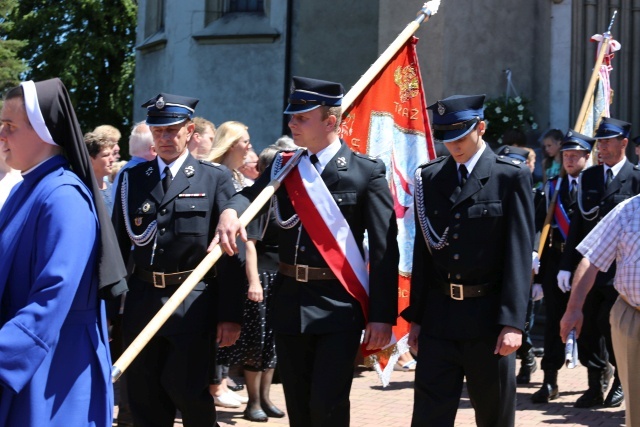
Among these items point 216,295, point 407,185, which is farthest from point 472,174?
point 216,295

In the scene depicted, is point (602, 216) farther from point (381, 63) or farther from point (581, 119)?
point (381, 63)

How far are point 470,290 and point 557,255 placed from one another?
14.8ft

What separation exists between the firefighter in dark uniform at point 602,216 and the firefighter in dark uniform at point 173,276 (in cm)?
371

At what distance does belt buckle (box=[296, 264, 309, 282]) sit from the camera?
18.0ft

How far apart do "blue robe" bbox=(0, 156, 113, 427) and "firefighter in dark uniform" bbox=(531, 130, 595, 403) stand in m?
5.71

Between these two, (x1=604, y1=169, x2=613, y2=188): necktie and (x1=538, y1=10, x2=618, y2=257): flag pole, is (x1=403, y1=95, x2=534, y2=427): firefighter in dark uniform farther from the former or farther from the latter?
(x1=538, y1=10, x2=618, y2=257): flag pole

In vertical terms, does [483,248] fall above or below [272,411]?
above

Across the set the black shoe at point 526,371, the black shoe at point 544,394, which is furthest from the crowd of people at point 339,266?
the black shoe at point 526,371

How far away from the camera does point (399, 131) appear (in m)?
6.43

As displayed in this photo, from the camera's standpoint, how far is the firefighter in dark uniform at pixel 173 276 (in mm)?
5668

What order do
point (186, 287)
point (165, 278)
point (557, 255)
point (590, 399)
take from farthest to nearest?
point (557, 255) < point (590, 399) < point (165, 278) < point (186, 287)

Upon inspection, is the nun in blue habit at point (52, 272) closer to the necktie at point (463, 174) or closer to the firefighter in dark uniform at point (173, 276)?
the firefighter in dark uniform at point (173, 276)

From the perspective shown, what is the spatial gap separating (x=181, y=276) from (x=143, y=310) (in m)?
0.27

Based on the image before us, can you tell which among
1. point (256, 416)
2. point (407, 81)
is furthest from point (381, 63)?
point (256, 416)
